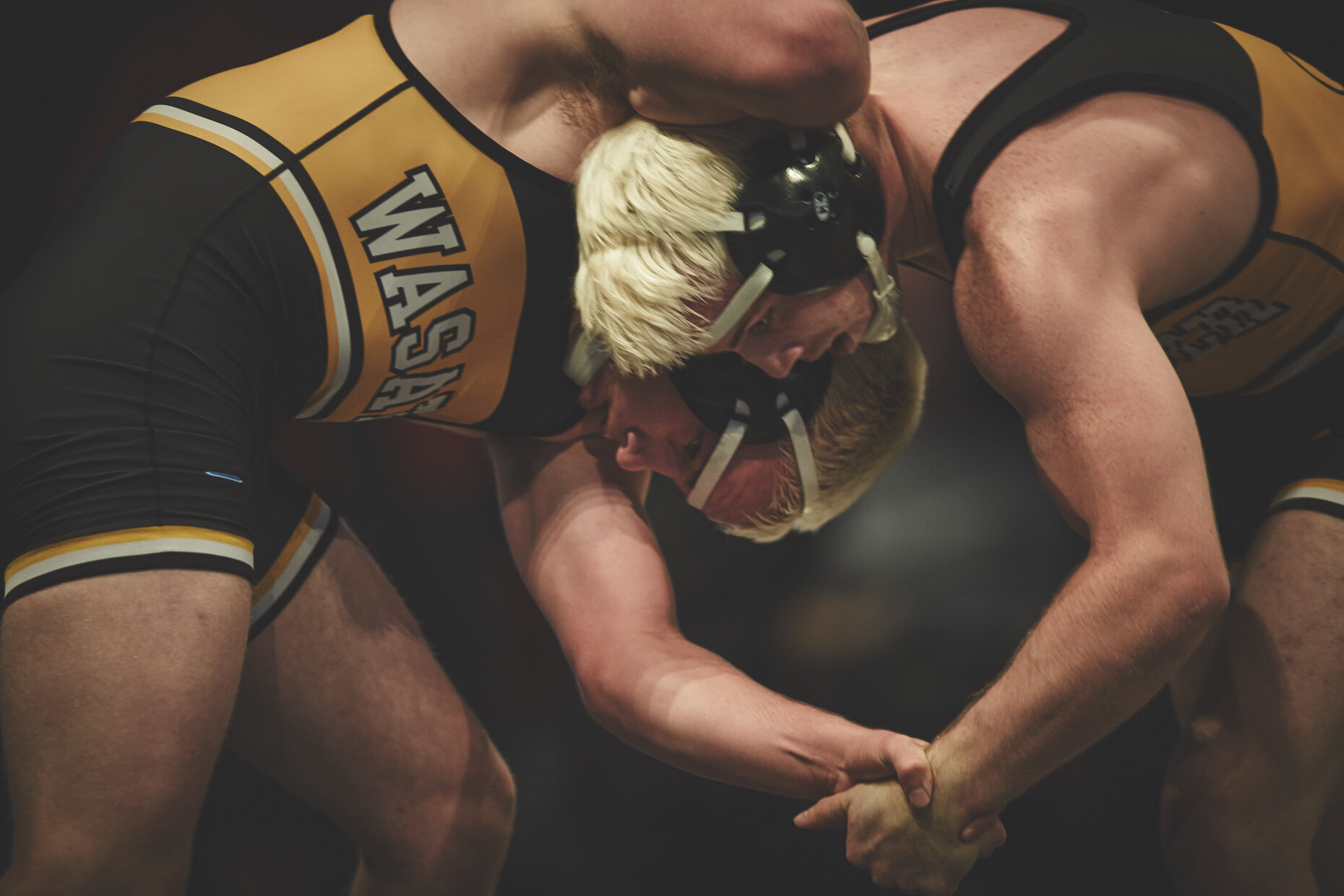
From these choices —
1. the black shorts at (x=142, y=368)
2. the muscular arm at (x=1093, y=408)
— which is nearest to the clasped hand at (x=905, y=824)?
the muscular arm at (x=1093, y=408)

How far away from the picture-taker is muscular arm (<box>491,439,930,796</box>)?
177 cm

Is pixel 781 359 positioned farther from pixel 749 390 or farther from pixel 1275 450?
pixel 1275 450

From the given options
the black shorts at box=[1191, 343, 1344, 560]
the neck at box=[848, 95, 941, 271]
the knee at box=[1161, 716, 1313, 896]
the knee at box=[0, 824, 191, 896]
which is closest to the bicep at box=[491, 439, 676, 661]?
the neck at box=[848, 95, 941, 271]

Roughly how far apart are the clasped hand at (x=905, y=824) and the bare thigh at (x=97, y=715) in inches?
35.4

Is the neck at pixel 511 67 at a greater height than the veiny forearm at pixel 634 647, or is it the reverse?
the neck at pixel 511 67

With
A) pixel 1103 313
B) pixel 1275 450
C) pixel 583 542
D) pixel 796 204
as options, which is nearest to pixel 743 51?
pixel 796 204

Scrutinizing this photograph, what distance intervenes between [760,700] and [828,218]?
805mm

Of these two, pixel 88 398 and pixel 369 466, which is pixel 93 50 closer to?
pixel 369 466

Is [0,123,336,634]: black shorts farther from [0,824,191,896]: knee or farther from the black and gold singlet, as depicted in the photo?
the black and gold singlet

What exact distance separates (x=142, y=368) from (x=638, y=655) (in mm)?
954

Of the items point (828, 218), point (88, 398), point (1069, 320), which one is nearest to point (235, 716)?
point (88, 398)

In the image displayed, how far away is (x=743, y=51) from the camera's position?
1501 mm

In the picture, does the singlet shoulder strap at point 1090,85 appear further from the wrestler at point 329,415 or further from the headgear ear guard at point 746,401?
the headgear ear guard at point 746,401

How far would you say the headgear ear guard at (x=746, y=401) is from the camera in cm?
203
